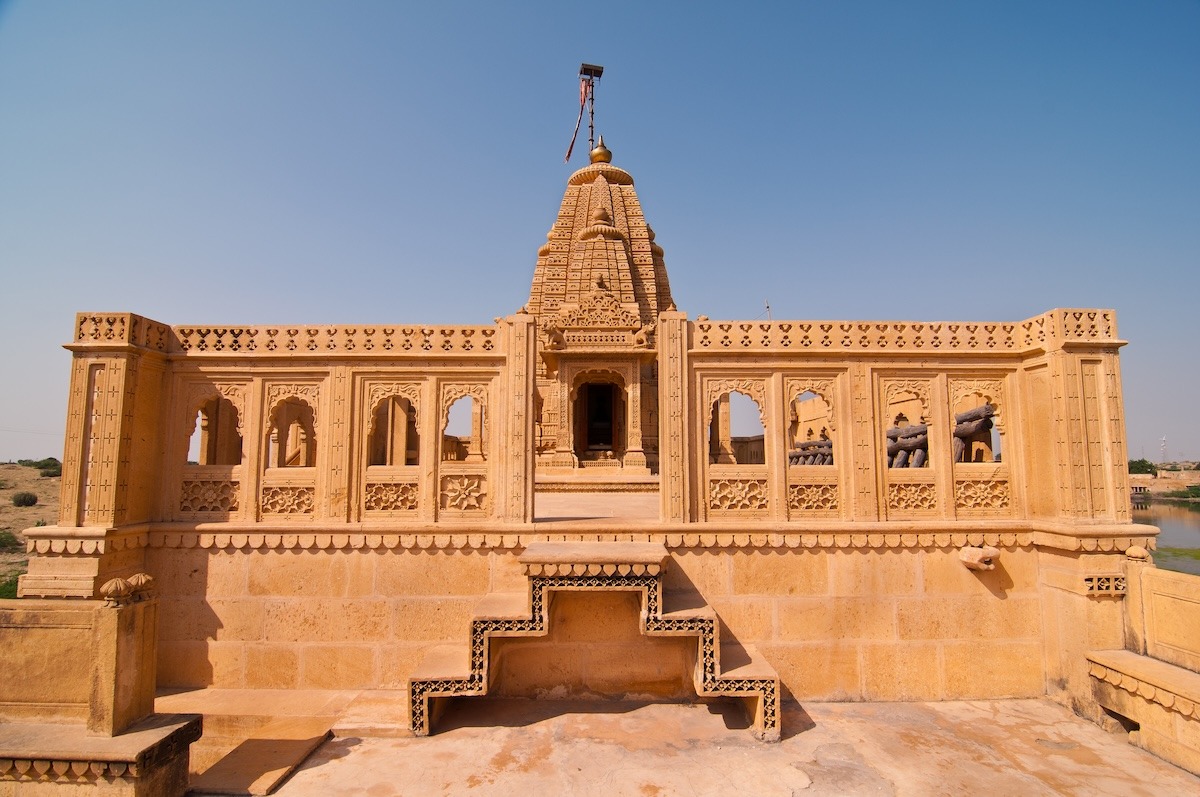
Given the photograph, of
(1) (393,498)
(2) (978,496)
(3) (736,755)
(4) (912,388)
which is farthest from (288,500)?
(2) (978,496)

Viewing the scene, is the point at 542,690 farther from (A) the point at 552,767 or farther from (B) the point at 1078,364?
(B) the point at 1078,364

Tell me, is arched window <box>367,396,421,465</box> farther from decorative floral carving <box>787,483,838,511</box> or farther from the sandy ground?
the sandy ground

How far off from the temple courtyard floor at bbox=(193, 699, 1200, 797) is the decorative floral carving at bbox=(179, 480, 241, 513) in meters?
3.15

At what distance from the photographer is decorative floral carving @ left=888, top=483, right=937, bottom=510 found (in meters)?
7.38

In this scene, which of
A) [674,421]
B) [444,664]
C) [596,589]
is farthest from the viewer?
[674,421]

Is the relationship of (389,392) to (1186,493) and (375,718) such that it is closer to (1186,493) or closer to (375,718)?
(375,718)

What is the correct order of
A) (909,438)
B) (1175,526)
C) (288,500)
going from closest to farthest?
(288,500), (909,438), (1175,526)

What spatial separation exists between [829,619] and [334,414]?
252 inches

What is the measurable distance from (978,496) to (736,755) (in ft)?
14.1

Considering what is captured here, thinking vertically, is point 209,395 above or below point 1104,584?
above

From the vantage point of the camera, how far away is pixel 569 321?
61.0 feet

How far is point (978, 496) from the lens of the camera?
7422 mm

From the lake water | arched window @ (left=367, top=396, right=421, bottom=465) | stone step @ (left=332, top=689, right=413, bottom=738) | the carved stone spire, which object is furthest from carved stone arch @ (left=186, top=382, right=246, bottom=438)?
the lake water

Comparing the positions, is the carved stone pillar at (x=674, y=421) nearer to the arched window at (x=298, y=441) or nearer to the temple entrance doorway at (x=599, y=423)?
the arched window at (x=298, y=441)
